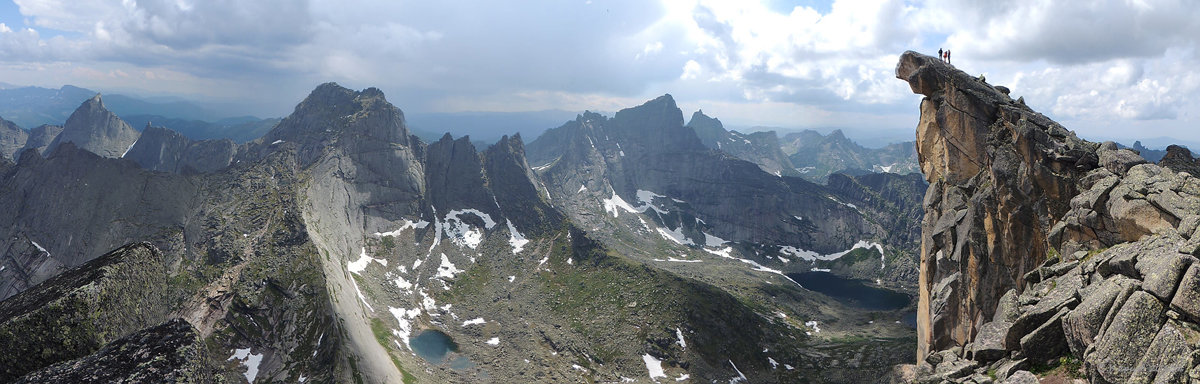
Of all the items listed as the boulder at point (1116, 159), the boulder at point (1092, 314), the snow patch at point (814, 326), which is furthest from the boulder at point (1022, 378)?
the snow patch at point (814, 326)

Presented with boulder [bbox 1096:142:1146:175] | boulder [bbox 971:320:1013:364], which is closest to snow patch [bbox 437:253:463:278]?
boulder [bbox 971:320:1013:364]

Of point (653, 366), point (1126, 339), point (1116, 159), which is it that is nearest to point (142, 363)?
point (1126, 339)

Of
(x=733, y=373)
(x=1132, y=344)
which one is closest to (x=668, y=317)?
(x=733, y=373)

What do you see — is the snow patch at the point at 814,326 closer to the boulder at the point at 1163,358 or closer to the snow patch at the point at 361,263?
the snow patch at the point at 361,263

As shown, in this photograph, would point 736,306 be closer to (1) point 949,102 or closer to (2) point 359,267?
(1) point 949,102

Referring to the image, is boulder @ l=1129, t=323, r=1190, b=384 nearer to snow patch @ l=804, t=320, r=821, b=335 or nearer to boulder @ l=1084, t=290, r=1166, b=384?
boulder @ l=1084, t=290, r=1166, b=384

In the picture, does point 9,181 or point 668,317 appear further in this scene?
point 9,181

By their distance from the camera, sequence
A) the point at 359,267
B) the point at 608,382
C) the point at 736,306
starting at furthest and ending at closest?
the point at 359,267 < the point at 736,306 < the point at 608,382
